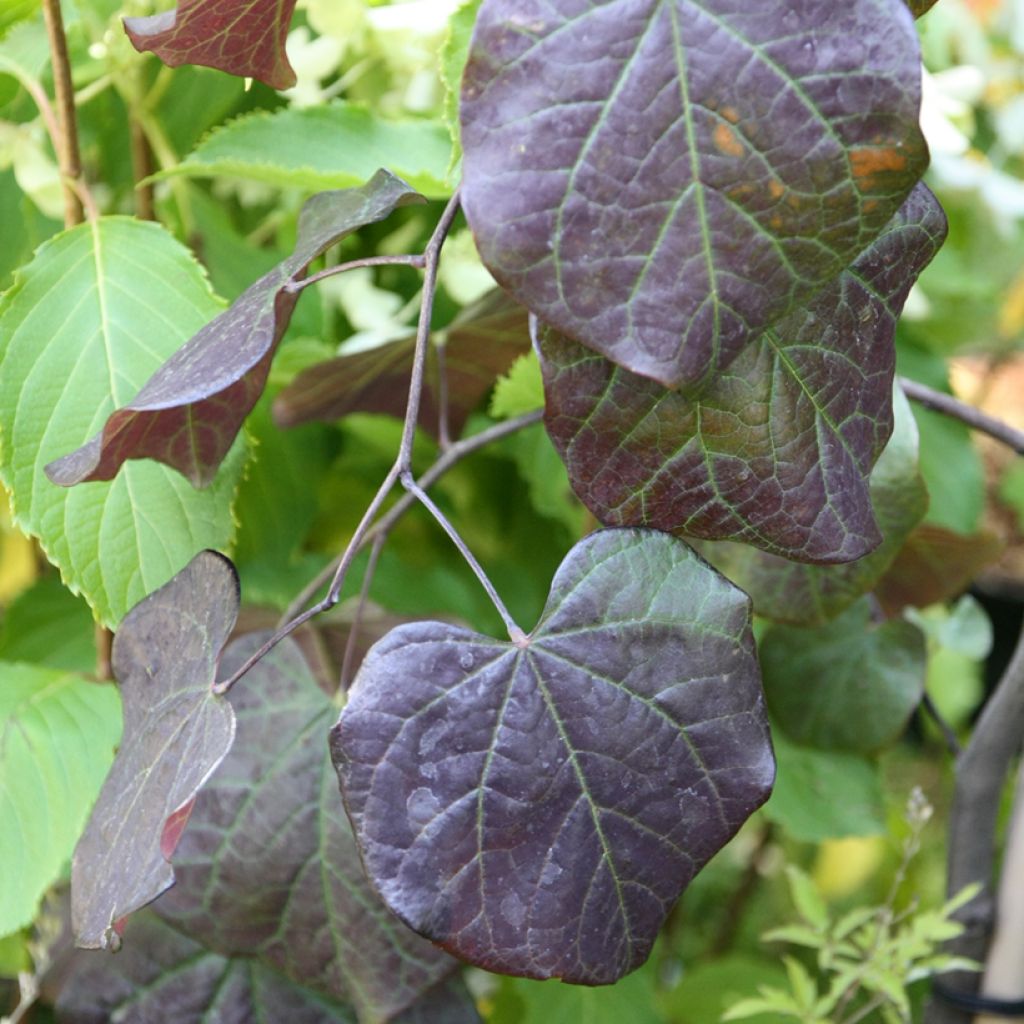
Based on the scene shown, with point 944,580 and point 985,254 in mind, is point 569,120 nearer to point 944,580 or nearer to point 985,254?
point 944,580

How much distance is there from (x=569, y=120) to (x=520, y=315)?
25 centimetres

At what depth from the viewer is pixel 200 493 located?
48 cm

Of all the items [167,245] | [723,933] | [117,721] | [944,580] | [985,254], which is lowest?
[723,933]

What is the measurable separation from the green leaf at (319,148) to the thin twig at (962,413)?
0.23 m

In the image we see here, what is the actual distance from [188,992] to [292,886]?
122 mm

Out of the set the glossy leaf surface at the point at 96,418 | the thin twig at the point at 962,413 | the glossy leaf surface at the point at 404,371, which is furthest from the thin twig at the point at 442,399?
the thin twig at the point at 962,413

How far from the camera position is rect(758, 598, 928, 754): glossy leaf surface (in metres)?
0.62

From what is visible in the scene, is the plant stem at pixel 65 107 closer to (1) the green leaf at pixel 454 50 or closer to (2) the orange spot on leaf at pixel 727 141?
(1) the green leaf at pixel 454 50

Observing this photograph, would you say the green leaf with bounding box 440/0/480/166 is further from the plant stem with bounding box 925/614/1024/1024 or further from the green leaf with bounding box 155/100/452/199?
the plant stem with bounding box 925/614/1024/1024

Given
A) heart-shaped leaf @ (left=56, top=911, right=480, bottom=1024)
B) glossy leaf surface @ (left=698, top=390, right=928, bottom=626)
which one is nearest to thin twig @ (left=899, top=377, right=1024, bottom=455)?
glossy leaf surface @ (left=698, top=390, right=928, bottom=626)

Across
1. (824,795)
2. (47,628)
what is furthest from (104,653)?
(824,795)

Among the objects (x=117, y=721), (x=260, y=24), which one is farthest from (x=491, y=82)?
(x=117, y=721)

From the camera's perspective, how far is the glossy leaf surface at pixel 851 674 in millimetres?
617

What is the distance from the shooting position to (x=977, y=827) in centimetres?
58
